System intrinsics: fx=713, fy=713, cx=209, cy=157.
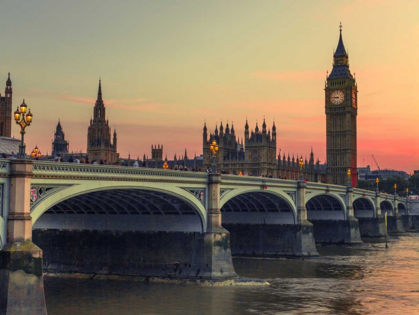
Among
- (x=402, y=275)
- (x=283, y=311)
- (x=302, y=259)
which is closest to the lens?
(x=283, y=311)

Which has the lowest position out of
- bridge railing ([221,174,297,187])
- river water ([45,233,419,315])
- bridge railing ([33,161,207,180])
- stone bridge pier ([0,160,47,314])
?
river water ([45,233,419,315])

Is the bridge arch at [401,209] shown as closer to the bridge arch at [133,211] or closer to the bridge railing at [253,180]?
the bridge railing at [253,180]

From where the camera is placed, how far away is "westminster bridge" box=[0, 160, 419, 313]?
3625cm

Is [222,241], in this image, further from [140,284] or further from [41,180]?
[41,180]

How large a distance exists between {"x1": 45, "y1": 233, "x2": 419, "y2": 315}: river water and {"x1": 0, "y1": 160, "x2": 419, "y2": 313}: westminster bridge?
2645 mm

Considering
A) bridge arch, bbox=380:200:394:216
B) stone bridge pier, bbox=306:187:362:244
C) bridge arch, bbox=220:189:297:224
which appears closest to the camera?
bridge arch, bbox=220:189:297:224

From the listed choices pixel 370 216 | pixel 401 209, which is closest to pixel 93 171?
pixel 370 216

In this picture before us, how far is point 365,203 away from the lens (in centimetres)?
13338

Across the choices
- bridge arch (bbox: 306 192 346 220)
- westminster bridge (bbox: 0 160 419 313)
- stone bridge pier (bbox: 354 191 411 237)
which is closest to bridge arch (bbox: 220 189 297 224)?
westminster bridge (bbox: 0 160 419 313)

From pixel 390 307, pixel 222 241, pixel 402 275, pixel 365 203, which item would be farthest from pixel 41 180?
pixel 365 203

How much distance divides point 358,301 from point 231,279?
10316 millimetres

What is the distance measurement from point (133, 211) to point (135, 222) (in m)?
0.97

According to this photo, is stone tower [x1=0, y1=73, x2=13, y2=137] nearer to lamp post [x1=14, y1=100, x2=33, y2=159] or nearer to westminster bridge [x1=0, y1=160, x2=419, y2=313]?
westminster bridge [x1=0, y1=160, x2=419, y2=313]

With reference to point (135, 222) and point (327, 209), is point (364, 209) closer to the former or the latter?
point (327, 209)
